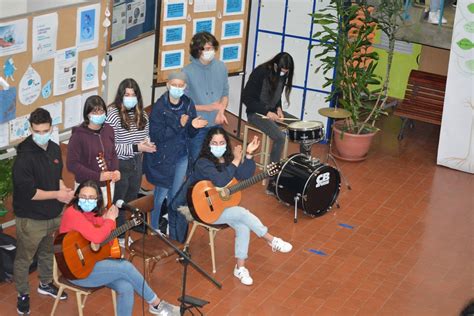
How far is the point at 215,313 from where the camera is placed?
7848 millimetres

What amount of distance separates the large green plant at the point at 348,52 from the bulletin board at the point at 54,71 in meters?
3.15

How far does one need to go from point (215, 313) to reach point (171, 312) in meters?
0.39

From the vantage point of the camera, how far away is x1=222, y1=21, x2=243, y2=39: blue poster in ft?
35.9

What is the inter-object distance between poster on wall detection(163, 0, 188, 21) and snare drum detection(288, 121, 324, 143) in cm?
171

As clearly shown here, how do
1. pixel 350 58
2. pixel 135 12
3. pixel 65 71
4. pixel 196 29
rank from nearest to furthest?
pixel 65 71 → pixel 196 29 → pixel 350 58 → pixel 135 12

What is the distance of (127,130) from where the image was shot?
8.34m

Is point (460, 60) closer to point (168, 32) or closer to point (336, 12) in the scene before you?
point (336, 12)

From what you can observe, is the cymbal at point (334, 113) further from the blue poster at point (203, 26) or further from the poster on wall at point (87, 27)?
the poster on wall at point (87, 27)

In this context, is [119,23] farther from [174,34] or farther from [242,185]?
[242,185]

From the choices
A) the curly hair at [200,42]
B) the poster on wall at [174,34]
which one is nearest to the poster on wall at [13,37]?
the curly hair at [200,42]

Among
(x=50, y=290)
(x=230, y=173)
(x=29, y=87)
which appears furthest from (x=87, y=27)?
(x=50, y=290)

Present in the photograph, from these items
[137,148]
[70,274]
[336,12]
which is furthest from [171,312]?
[336,12]

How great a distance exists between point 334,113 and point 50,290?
4.17 m

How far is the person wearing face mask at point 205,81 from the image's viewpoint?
9.05m
